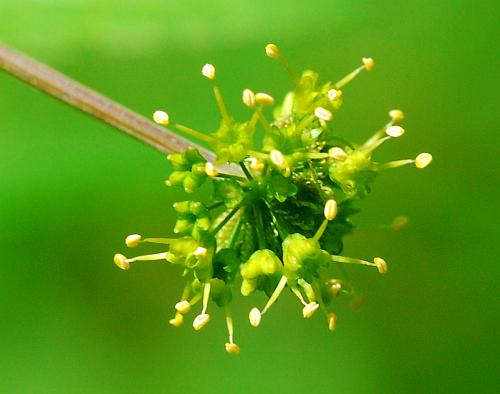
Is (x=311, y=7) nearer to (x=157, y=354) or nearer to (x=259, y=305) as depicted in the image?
(x=259, y=305)

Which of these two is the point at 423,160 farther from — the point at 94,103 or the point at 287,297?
the point at 287,297

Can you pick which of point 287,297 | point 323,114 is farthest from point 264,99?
point 287,297

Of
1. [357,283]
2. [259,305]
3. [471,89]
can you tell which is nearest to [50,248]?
[259,305]

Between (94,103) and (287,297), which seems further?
(287,297)

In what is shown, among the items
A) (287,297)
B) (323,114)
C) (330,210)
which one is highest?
(323,114)

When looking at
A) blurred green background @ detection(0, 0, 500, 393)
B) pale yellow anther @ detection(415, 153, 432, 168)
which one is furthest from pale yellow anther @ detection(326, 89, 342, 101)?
blurred green background @ detection(0, 0, 500, 393)

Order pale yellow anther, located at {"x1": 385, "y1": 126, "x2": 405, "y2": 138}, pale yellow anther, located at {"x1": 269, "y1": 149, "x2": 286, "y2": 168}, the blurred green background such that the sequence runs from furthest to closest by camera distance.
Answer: the blurred green background
pale yellow anther, located at {"x1": 385, "y1": 126, "x2": 405, "y2": 138}
pale yellow anther, located at {"x1": 269, "y1": 149, "x2": 286, "y2": 168}

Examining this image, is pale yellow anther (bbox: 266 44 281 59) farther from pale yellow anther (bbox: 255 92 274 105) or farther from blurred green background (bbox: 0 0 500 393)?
blurred green background (bbox: 0 0 500 393)

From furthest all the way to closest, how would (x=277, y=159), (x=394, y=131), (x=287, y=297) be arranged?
1. (x=287, y=297)
2. (x=394, y=131)
3. (x=277, y=159)

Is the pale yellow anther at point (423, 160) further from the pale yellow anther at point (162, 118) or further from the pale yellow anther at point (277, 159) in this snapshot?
the pale yellow anther at point (162, 118)
